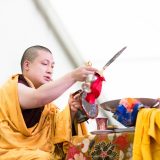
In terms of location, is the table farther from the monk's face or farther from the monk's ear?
the monk's ear

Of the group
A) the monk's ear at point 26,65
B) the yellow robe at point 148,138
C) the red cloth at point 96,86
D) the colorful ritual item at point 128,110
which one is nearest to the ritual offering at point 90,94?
the red cloth at point 96,86

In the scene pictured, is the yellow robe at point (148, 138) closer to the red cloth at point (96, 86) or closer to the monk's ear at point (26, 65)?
the red cloth at point (96, 86)

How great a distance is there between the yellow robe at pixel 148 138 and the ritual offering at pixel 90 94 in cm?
26

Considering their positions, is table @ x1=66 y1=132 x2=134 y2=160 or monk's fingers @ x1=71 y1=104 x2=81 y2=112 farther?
monk's fingers @ x1=71 y1=104 x2=81 y2=112

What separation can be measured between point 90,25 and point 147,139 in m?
1.97

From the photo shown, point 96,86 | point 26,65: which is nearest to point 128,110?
point 96,86

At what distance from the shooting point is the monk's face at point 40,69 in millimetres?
1866

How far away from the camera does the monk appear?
1.51m

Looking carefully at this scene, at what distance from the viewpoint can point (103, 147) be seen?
53.6 inches

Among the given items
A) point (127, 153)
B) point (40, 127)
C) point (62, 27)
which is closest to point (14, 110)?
point (40, 127)

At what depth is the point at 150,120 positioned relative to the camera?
1.18m

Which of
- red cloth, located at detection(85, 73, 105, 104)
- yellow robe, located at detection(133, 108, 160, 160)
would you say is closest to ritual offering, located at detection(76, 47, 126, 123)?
red cloth, located at detection(85, 73, 105, 104)

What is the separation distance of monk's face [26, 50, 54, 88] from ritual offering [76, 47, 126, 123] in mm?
327

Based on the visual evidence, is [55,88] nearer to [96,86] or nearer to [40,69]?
A: [96,86]
